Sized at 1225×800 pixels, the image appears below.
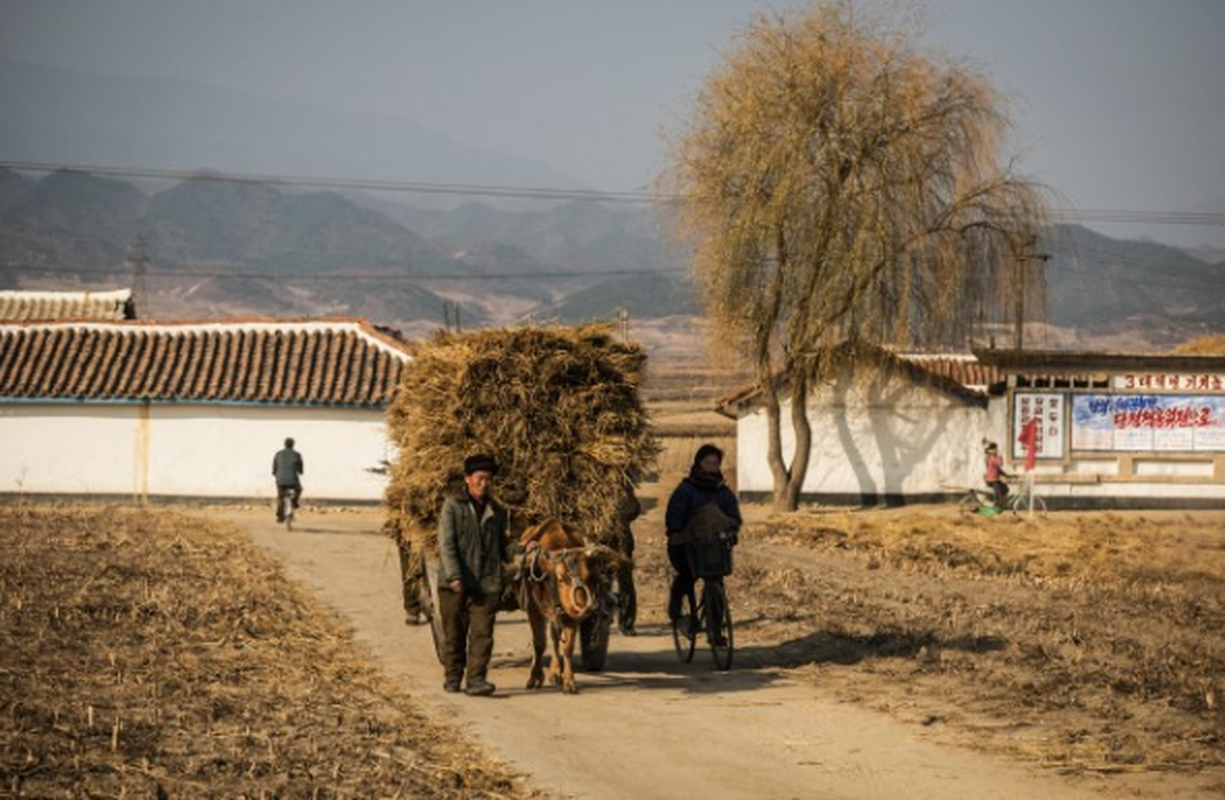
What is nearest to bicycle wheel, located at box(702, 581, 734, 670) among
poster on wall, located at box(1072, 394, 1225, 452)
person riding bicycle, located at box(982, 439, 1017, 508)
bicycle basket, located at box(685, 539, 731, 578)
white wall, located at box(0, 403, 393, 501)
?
bicycle basket, located at box(685, 539, 731, 578)

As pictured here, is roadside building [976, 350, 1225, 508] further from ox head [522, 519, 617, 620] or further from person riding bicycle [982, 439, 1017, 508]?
ox head [522, 519, 617, 620]

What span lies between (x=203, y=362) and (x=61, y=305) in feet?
42.1

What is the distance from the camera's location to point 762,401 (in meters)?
42.9

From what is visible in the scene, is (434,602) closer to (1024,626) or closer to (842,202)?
(1024,626)

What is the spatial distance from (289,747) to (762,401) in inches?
1272

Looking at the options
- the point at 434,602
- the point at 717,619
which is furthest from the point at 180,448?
the point at 717,619

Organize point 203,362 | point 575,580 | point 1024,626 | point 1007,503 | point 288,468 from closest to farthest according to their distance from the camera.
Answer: point 575,580
point 1024,626
point 288,468
point 1007,503
point 203,362

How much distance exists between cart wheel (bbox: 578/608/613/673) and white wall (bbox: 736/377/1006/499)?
91.8 feet

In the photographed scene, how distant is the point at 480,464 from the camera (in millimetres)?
14008

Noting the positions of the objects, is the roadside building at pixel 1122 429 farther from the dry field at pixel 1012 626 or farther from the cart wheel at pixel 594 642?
the cart wheel at pixel 594 642

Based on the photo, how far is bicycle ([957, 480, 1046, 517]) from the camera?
127 feet

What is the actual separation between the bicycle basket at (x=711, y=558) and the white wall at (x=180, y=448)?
26141mm

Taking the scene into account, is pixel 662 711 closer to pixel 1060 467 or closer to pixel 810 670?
pixel 810 670

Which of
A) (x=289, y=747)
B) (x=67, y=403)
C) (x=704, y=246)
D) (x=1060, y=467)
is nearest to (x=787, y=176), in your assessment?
(x=704, y=246)
